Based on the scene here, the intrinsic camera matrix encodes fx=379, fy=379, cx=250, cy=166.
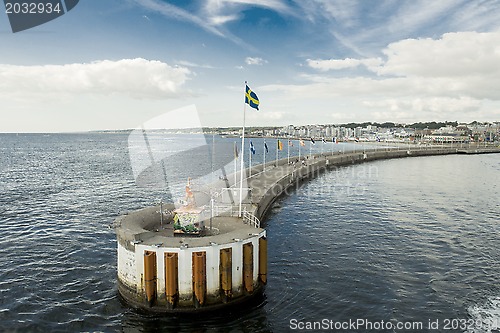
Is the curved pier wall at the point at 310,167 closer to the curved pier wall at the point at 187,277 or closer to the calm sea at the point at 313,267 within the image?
the calm sea at the point at 313,267

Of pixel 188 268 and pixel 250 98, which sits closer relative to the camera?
pixel 188 268

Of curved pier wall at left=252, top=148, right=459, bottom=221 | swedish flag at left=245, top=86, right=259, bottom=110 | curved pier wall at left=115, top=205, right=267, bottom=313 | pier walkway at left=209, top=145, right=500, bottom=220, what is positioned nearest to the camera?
curved pier wall at left=115, top=205, right=267, bottom=313

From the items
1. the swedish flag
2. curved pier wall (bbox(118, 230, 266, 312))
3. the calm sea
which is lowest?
the calm sea

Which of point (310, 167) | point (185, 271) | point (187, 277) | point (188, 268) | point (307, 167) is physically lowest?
point (187, 277)

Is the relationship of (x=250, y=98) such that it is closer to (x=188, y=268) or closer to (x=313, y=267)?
(x=313, y=267)

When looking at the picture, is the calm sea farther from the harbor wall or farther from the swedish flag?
the swedish flag

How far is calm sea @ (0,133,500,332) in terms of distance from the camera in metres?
20.0

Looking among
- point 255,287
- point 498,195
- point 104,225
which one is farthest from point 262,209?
point 498,195

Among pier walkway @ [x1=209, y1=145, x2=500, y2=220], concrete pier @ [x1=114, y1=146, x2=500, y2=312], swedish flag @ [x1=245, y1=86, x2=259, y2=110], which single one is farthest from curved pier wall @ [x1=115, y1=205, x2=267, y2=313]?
swedish flag @ [x1=245, y1=86, x2=259, y2=110]

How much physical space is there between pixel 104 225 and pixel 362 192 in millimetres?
38433

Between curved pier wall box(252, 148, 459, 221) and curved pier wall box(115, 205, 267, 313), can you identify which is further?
curved pier wall box(252, 148, 459, 221)

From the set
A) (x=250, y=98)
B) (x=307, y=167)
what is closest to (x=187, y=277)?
(x=250, y=98)

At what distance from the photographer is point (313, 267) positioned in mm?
27281

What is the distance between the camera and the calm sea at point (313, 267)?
20.0m
